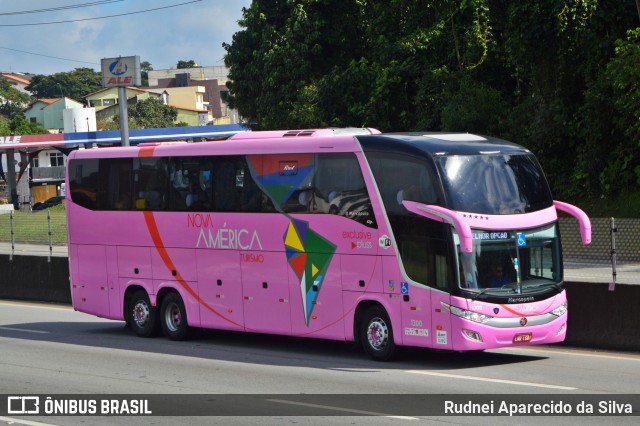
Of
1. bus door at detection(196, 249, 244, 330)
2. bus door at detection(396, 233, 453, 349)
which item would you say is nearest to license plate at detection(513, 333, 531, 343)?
bus door at detection(396, 233, 453, 349)

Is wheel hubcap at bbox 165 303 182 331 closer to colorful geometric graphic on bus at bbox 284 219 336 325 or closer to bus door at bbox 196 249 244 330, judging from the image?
bus door at bbox 196 249 244 330

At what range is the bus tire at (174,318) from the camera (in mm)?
19234

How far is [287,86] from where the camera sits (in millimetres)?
51438

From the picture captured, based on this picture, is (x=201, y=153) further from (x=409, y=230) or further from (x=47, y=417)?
(x=47, y=417)

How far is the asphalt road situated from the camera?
11656 mm

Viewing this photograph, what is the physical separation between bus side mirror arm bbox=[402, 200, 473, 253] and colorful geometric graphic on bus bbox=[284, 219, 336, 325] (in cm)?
186

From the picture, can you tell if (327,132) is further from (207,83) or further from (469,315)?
(207,83)

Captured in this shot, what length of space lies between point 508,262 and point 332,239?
2967 millimetres

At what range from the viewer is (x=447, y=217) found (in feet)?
47.6

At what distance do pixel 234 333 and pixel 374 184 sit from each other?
6142mm

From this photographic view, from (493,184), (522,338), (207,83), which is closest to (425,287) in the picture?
(522,338)

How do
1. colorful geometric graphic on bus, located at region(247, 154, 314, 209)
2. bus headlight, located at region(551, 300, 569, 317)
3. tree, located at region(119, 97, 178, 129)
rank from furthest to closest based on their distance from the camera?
tree, located at region(119, 97, 178, 129) → colorful geometric graphic on bus, located at region(247, 154, 314, 209) → bus headlight, located at region(551, 300, 569, 317)

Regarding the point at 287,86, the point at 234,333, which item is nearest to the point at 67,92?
the point at 287,86

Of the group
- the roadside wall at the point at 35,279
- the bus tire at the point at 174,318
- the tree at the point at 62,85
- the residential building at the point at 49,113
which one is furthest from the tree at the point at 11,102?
the bus tire at the point at 174,318
